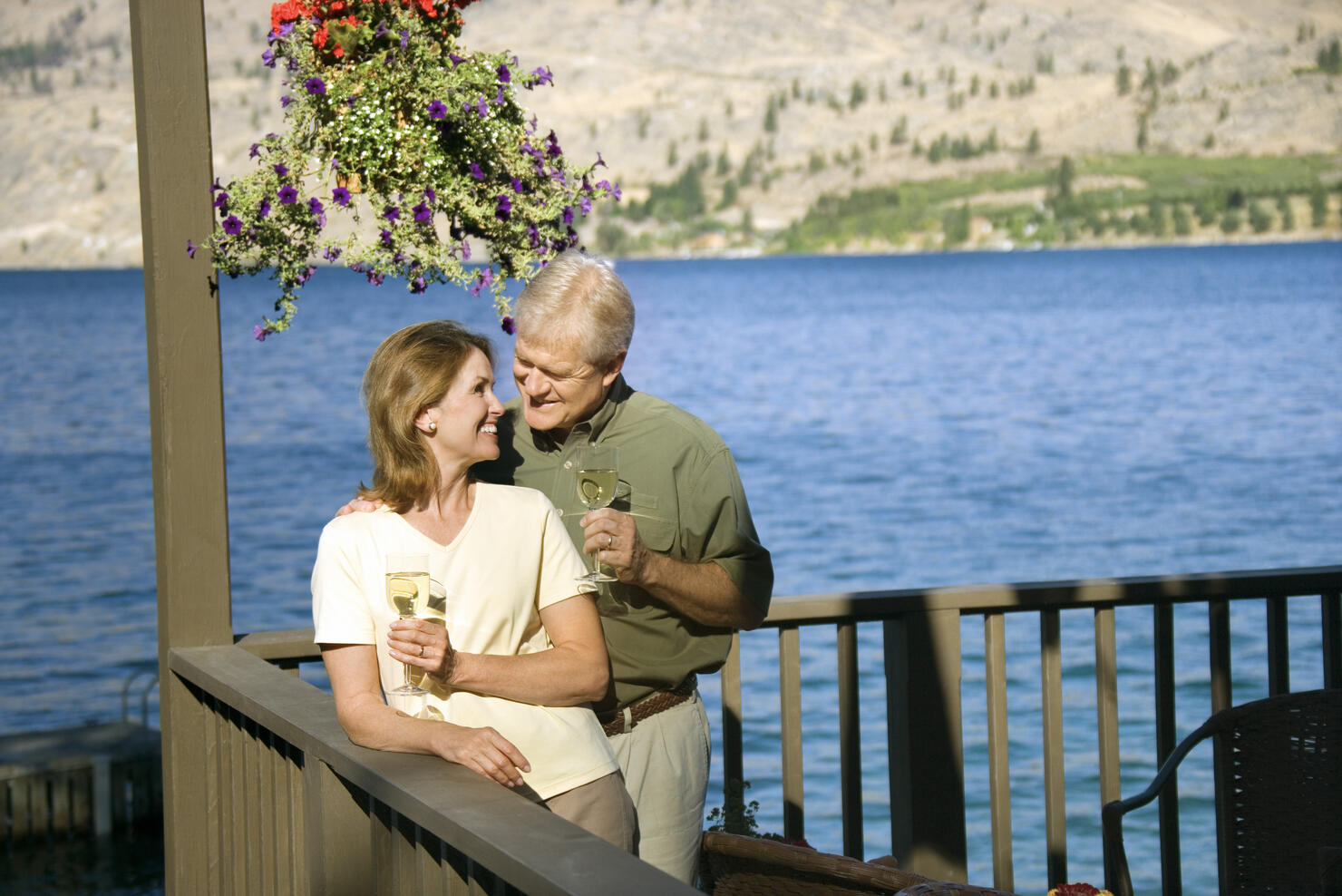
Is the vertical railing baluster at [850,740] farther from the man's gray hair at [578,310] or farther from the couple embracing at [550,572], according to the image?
the man's gray hair at [578,310]

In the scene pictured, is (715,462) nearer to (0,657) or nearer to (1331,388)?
(0,657)

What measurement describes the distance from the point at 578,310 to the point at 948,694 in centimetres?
146

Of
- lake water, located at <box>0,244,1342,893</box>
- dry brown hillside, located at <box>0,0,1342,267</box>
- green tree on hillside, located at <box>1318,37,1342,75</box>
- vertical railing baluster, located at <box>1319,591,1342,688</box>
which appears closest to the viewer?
vertical railing baluster, located at <box>1319,591,1342,688</box>

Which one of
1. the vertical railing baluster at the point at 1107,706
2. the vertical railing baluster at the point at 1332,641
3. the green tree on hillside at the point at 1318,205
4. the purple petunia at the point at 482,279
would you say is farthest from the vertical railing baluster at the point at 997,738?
the green tree on hillside at the point at 1318,205

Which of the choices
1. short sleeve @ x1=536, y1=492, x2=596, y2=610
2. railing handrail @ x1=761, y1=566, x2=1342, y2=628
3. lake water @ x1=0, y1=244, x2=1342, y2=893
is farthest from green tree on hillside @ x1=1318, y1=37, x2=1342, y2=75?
short sleeve @ x1=536, y1=492, x2=596, y2=610

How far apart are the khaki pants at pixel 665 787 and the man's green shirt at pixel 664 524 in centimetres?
7

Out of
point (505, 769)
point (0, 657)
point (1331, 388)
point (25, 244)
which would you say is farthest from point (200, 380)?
point (25, 244)

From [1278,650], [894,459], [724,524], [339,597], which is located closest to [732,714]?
[724,524]

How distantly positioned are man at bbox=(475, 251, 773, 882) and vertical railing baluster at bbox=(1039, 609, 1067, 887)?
42.2 inches

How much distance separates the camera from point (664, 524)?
8.48 feet

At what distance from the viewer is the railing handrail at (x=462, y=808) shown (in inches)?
60.1

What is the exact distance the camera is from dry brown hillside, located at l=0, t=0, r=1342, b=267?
176ft

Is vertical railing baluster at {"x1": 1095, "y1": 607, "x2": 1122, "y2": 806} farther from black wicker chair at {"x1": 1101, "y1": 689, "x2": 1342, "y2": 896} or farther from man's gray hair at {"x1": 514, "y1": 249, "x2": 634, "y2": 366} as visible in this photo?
man's gray hair at {"x1": 514, "y1": 249, "x2": 634, "y2": 366}

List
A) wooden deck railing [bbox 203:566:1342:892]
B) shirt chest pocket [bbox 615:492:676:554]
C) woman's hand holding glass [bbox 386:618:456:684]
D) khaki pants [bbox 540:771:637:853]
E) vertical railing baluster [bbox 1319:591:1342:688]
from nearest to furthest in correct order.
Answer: woman's hand holding glass [bbox 386:618:456:684]
khaki pants [bbox 540:771:637:853]
shirt chest pocket [bbox 615:492:676:554]
wooden deck railing [bbox 203:566:1342:892]
vertical railing baluster [bbox 1319:591:1342:688]
